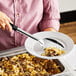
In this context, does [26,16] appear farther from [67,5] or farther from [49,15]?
[67,5]

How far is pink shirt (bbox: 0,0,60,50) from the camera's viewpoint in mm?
951

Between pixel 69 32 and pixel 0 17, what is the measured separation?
149 centimetres

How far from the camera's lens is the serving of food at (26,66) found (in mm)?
833

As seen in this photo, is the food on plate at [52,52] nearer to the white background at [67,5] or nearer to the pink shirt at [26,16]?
the pink shirt at [26,16]

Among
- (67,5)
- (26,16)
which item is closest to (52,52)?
(26,16)

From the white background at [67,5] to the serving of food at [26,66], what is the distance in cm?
155

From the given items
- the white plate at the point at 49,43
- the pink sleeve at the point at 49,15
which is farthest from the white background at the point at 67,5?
the white plate at the point at 49,43

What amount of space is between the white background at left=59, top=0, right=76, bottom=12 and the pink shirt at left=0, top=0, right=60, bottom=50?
1328 mm

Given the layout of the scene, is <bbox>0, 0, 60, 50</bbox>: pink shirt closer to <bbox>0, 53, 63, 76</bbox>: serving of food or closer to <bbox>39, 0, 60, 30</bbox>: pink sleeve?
<bbox>39, 0, 60, 30</bbox>: pink sleeve

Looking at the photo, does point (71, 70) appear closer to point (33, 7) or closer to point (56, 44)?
point (56, 44)

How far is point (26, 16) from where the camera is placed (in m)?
0.99

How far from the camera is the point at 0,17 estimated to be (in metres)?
0.85

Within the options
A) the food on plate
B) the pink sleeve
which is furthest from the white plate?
the pink sleeve

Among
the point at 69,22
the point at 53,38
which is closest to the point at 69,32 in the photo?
the point at 69,22
